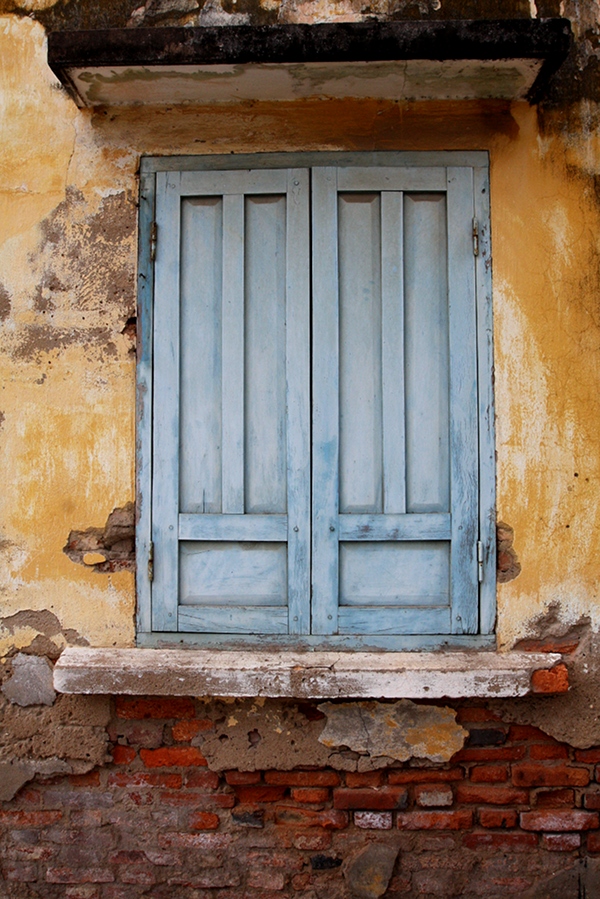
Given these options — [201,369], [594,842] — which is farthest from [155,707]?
[594,842]

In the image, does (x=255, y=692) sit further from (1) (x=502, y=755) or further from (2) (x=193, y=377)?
(2) (x=193, y=377)

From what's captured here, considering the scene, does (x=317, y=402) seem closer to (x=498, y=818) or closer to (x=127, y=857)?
(x=498, y=818)

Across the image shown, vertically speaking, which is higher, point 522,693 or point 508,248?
point 508,248

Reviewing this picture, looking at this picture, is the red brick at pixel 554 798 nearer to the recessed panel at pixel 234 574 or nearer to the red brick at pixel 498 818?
the red brick at pixel 498 818

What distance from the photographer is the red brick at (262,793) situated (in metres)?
→ 2.73

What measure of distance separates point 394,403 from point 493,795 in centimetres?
152

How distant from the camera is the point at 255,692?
260 cm

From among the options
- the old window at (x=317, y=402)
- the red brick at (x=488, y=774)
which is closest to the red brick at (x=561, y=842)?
the red brick at (x=488, y=774)

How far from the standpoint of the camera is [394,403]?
2.74 metres

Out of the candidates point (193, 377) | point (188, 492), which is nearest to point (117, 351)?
point (193, 377)

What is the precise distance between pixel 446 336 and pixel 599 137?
37.8 inches

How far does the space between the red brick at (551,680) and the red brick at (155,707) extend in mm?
1288

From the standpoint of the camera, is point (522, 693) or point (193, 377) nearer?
point (522, 693)

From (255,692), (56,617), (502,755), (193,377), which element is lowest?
(502,755)
